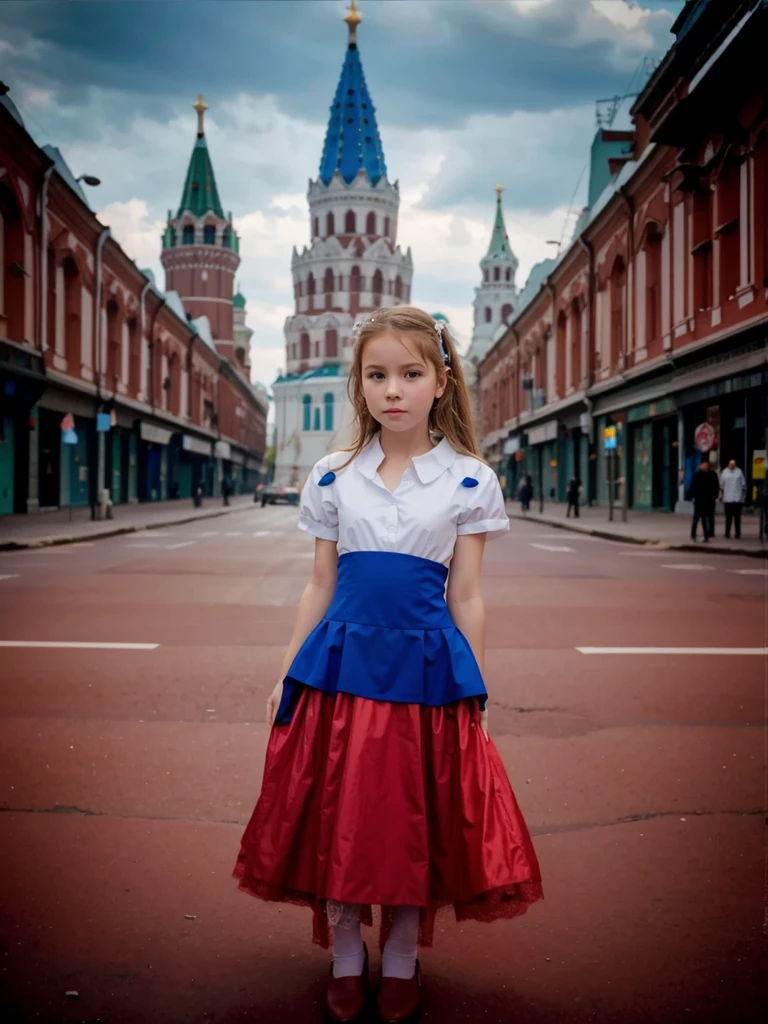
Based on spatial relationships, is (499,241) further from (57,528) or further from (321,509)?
(321,509)

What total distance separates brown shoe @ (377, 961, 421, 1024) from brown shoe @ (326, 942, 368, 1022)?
0.17ft

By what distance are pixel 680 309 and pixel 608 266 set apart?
880 cm

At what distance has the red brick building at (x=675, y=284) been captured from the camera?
73.4 ft

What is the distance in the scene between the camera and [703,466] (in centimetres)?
1916

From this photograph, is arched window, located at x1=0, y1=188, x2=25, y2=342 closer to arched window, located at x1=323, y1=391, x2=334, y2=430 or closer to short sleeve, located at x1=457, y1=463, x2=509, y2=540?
short sleeve, located at x1=457, y1=463, x2=509, y2=540

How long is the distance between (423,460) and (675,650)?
18.2ft

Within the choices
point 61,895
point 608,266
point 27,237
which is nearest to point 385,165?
point 608,266

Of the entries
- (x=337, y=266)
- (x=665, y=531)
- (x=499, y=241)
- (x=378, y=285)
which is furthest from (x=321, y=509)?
(x=499, y=241)

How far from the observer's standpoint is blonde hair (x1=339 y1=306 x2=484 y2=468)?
2654mm

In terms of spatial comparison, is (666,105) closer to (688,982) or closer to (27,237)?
(27,237)

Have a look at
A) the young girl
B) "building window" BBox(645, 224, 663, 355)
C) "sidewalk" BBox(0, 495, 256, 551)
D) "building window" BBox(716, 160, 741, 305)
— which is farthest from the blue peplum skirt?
"building window" BBox(645, 224, 663, 355)

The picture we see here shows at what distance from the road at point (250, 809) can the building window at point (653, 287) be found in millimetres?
23330

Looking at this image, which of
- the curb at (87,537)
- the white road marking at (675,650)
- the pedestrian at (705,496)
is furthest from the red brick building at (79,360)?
the white road marking at (675,650)

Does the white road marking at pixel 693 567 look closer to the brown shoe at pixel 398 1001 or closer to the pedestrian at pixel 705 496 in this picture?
the pedestrian at pixel 705 496
